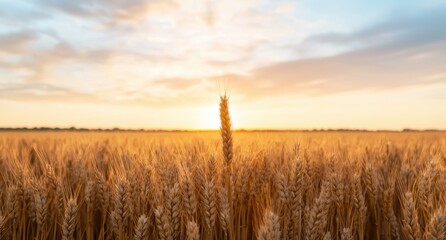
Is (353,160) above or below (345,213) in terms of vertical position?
above

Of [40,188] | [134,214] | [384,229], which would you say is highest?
[40,188]

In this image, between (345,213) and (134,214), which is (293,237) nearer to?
(345,213)

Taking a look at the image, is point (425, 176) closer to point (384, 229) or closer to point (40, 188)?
point (384, 229)

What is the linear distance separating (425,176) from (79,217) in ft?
8.43

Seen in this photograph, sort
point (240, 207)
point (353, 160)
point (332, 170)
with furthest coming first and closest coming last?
point (353, 160) → point (332, 170) → point (240, 207)

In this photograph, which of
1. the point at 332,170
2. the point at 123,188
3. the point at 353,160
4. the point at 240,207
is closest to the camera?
the point at 123,188

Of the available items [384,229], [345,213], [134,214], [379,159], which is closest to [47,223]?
[134,214]

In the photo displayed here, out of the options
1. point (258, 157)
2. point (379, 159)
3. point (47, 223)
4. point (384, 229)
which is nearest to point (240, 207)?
point (258, 157)

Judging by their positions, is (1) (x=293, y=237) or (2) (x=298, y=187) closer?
(1) (x=293, y=237)

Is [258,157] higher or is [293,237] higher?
[258,157]

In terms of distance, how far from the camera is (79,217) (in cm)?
267

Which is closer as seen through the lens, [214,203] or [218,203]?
[214,203]

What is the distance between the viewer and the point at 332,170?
3139 mm

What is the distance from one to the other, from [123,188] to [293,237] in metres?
1.12
